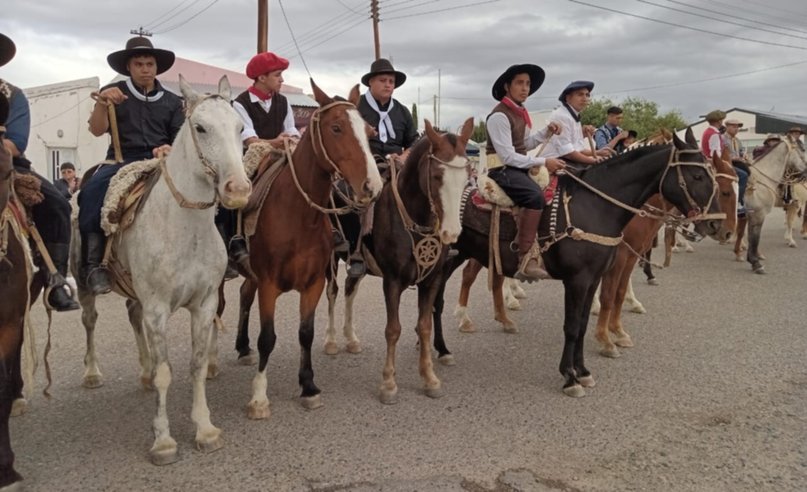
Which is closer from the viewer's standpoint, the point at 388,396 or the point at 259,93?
the point at 388,396

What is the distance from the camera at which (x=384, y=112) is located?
5852 millimetres

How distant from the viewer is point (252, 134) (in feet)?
16.1

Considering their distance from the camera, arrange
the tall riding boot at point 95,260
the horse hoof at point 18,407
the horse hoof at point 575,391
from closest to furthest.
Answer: the tall riding boot at point 95,260
the horse hoof at point 18,407
the horse hoof at point 575,391

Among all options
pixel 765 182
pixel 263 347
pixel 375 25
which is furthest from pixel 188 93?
pixel 375 25

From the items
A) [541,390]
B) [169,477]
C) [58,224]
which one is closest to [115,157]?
[58,224]

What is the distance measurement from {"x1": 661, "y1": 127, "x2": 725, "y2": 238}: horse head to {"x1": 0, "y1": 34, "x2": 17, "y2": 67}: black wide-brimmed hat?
5067 millimetres

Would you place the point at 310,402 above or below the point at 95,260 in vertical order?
below

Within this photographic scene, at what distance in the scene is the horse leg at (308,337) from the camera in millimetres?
4543

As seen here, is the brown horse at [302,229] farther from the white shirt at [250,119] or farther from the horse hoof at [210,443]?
the white shirt at [250,119]

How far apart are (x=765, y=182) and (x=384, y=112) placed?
908 cm

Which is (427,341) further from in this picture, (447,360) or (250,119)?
(250,119)

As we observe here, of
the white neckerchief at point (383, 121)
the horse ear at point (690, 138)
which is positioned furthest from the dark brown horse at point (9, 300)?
the horse ear at point (690, 138)

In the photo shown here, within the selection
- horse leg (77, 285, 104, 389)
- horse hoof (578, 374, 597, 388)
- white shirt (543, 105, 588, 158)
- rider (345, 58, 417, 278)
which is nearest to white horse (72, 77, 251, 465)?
horse leg (77, 285, 104, 389)

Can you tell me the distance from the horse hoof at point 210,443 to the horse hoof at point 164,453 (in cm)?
17
